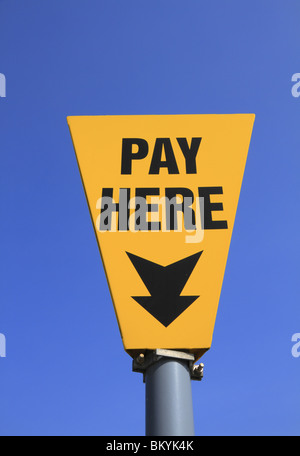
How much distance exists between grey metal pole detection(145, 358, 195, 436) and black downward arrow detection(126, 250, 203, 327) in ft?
0.95

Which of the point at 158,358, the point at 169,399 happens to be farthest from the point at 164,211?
the point at 169,399

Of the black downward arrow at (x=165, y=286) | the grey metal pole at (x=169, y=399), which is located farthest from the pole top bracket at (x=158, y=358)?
the black downward arrow at (x=165, y=286)

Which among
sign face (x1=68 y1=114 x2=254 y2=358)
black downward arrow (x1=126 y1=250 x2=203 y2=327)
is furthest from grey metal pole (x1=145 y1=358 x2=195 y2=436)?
black downward arrow (x1=126 y1=250 x2=203 y2=327)

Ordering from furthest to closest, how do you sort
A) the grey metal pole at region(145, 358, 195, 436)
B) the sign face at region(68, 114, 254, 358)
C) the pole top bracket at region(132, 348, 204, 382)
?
the sign face at region(68, 114, 254, 358) < the pole top bracket at region(132, 348, 204, 382) < the grey metal pole at region(145, 358, 195, 436)

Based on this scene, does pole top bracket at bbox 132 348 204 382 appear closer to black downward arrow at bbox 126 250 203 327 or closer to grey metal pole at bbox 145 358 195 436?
grey metal pole at bbox 145 358 195 436

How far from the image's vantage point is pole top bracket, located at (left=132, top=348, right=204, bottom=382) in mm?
3100

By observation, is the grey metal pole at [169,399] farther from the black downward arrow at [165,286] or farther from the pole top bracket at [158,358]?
the black downward arrow at [165,286]

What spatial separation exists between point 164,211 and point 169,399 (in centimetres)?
132

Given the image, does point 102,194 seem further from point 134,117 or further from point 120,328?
point 120,328

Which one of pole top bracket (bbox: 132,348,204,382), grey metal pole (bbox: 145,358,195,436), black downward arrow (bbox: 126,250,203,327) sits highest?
black downward arrow (bbox: 126,250,203,327)

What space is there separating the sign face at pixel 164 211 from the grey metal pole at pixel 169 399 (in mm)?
142

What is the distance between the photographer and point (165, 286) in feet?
10.9

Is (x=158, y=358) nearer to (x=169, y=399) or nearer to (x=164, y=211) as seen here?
(x=169, y=399)
